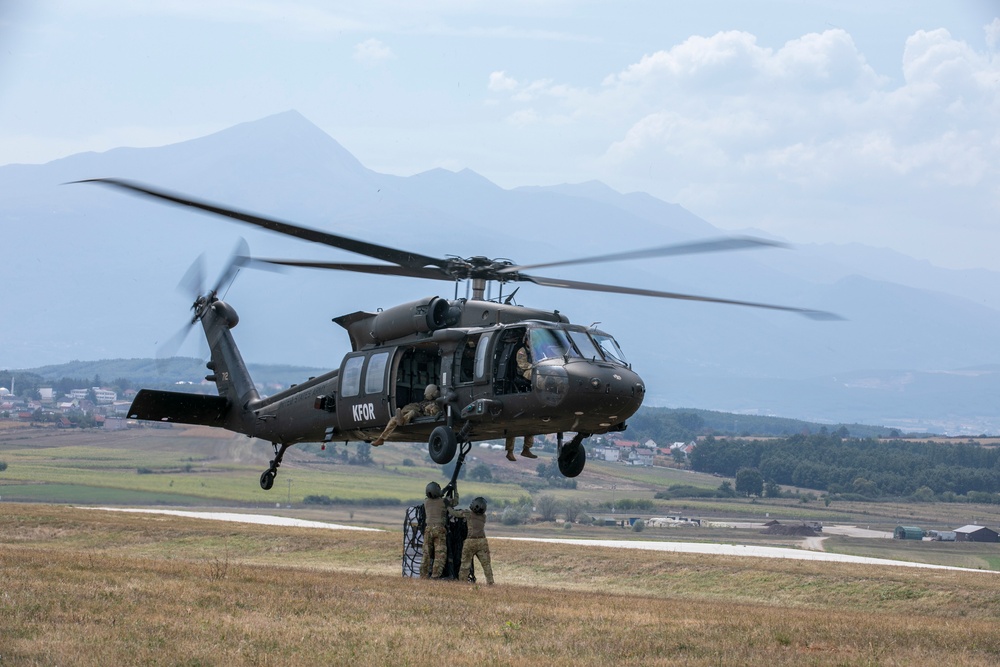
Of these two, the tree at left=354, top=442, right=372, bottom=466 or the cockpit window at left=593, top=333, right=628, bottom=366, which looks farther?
the tree at left=354, top=442, right=372, bottom=466

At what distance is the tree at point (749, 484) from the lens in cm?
12350

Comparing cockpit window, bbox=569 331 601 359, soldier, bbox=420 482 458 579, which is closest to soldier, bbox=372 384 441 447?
soldier, bbox=420 482 458 579

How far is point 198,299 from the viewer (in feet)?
102

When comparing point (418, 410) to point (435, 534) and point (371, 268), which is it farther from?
point (371, 268)

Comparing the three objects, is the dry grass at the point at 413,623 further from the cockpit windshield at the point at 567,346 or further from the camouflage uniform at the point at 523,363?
the cockpit windshield at the point at 567,346

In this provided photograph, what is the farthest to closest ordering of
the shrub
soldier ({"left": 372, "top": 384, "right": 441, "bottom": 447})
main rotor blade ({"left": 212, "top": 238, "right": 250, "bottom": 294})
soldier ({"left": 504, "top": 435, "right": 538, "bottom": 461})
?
the shrub
main rotor blade ({"left": 212, "top": 238, "right": 250, "bottom": 294})
soldier ({"left": 504, "top": 435, "right": 538, "bottom": 461})
soldier ({"left": 372, "top": 384, "right": 441, "bottom": 447})

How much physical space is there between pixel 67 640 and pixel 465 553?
1014cm

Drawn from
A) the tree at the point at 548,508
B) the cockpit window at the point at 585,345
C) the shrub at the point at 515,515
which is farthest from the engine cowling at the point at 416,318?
the tree at the point at 548,508

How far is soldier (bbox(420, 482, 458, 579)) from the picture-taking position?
2216 cm

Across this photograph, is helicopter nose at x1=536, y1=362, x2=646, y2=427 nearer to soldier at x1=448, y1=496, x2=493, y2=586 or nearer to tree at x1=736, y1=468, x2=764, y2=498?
soldier at x1=448, y1=496, x2=493, y2=586

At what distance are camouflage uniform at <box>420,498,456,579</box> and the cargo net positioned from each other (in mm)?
132

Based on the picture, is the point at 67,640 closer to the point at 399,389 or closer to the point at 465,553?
the point at 465,553

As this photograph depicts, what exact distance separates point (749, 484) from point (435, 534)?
106 metres

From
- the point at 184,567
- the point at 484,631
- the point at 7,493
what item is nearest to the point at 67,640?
the point at 484,631
